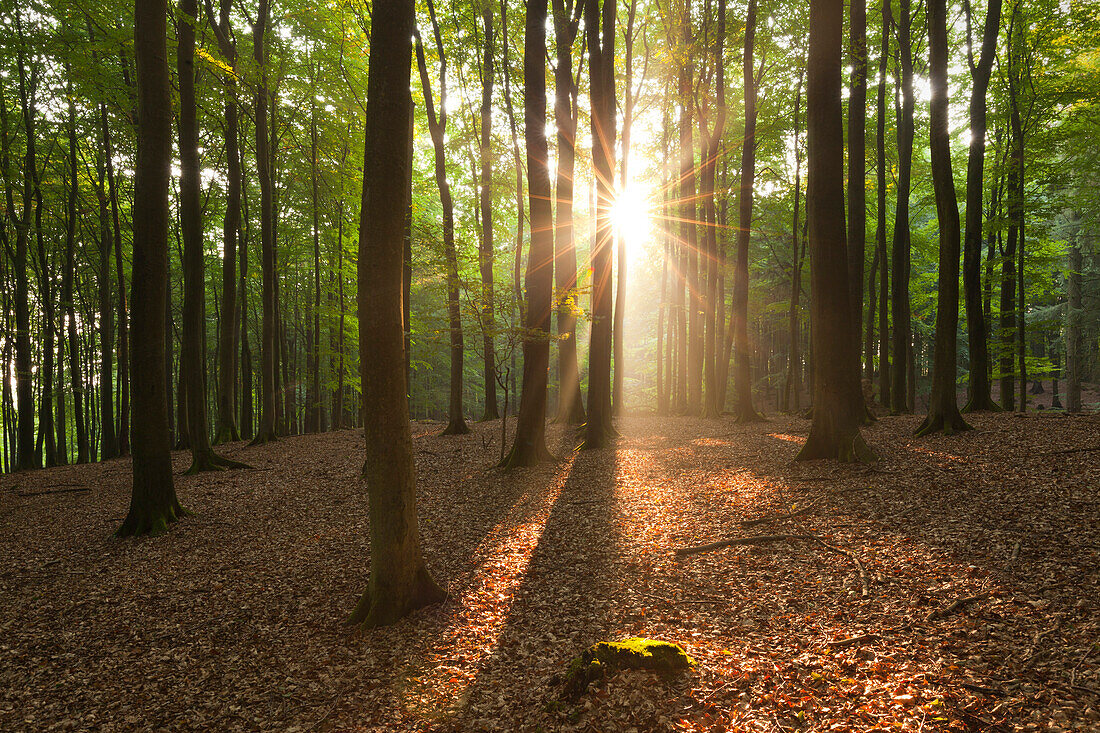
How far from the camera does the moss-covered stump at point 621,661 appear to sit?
3.53 metres

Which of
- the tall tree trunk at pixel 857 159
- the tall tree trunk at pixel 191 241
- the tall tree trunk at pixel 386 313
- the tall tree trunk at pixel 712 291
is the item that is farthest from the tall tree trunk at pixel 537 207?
the tall tree trunk at pixel 712 291

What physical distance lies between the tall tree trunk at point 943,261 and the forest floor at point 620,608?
92cm

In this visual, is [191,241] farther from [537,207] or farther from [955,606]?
[955,606]

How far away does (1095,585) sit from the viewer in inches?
148

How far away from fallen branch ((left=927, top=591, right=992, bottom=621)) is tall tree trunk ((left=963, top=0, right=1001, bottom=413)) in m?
9.61

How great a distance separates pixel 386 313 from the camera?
4.57 meters

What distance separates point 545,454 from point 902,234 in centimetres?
1282

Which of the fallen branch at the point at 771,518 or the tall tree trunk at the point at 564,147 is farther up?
the tall tree trunk at the point at 564,147

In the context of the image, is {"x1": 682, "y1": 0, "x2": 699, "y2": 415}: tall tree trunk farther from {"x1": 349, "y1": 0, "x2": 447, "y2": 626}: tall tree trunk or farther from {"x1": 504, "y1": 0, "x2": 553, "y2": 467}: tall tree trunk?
{"x1": 349, "y1": 0, "x2": 447, "y2": 626}: tall tree trunk

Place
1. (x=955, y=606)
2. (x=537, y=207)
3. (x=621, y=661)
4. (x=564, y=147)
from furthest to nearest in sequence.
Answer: (x=564, y=147), (x=537, y=207), (x=955, y=606), (x=621, y=661)

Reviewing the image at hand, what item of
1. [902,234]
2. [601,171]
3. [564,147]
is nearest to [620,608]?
[601,171]

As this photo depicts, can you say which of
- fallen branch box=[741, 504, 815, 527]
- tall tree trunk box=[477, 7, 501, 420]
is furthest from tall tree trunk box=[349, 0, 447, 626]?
tall tree trunk box=[477, 7, 501, 420]

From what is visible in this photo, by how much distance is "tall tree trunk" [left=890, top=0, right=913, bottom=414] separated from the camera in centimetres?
1430

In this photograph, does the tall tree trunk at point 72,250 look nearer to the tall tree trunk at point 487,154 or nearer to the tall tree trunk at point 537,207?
the tall tree trunk at point 487,154
